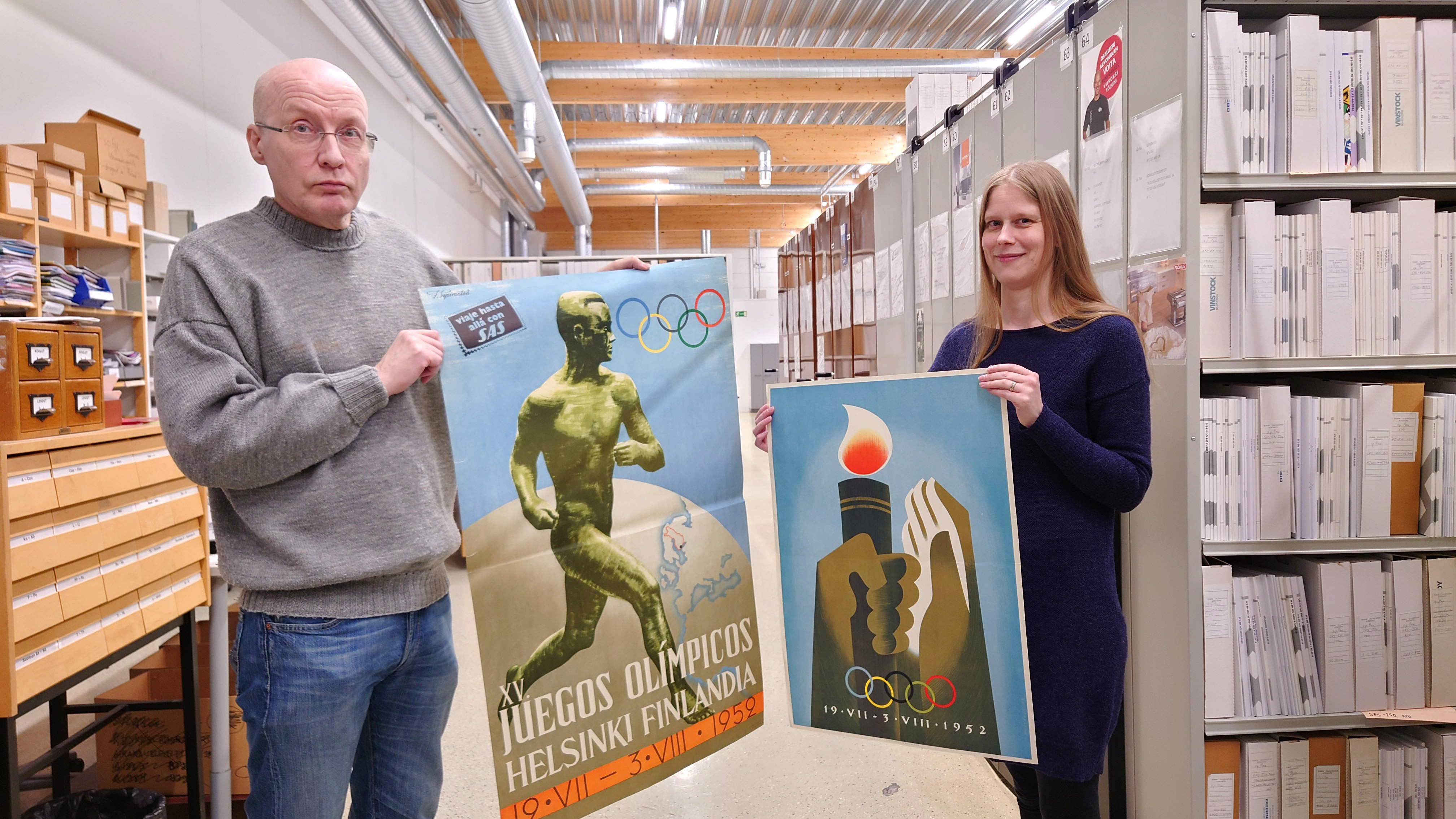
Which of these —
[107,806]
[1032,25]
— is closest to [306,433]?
[107,806]

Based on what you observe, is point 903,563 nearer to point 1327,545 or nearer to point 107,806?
point 1327,545

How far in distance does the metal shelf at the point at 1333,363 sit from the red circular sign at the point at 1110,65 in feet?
2.51

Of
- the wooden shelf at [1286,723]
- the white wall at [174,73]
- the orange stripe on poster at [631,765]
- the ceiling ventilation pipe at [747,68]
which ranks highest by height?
the ceiling ventilation pipe at [747,68]

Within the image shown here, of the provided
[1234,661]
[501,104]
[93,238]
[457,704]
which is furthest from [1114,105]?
[501,104]

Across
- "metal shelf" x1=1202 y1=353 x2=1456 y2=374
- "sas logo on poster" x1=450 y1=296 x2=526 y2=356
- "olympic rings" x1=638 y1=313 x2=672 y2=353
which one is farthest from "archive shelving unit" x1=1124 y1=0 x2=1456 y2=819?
"sas logo on poster" x1=450 y1=296 x2=526 y2=356

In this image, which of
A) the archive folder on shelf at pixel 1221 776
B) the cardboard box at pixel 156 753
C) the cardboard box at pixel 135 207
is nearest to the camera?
the archive folder on shelf at pixel 1221 776

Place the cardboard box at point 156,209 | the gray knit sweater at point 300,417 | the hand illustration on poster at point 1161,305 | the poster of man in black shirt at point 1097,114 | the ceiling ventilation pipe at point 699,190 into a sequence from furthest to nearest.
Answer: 1. the ceiling ventilation pipe at point 699,190
2. the cardboard box at point 156,209
3. the poster of man in black shirt at point 1097,114
4. the hand illustration on poster at point 1161,305
5. the gray knit sweater at point 300,417

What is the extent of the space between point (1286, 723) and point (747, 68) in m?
6.46

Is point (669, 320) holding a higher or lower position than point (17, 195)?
lower

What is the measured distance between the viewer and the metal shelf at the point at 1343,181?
1.79 m

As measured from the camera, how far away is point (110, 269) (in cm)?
355

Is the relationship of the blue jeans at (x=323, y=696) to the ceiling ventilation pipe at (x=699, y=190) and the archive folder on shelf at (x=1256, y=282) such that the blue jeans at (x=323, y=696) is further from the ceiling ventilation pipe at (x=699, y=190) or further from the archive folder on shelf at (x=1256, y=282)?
the ceiling ventilation pipe at (x=699, y=190)

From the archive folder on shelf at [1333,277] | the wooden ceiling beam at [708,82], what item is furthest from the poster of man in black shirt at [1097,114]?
the wooden ceiling beam at [708,82]

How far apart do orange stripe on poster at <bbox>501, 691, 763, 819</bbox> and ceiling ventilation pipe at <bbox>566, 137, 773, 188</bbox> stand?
892 cm
